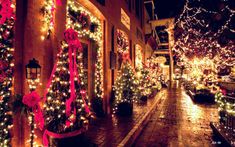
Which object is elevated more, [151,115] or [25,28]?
[25,28]

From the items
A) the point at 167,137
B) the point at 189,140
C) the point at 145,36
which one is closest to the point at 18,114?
the point at 167,137

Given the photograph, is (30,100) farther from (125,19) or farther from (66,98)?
(125,19)

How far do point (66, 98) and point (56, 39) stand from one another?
6.21 ft

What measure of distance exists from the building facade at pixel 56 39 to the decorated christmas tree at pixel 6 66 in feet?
0.59

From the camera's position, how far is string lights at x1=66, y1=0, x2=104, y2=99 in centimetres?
720

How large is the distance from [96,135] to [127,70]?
4010 millimetres

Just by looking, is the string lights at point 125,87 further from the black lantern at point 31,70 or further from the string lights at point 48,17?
the black lantern at point 31,70

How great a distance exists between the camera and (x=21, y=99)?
4.33m

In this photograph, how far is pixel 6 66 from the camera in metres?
4.23

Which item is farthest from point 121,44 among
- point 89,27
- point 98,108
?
point 98,108

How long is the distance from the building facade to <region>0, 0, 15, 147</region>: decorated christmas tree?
18 cm

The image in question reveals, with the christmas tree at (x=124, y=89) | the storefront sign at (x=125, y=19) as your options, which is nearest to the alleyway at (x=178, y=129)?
the christmas tree at (x=124, y=89)

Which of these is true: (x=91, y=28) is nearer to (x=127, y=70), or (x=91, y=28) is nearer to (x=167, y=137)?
(x=127, y=70)

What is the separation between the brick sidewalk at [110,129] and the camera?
19.4ft
